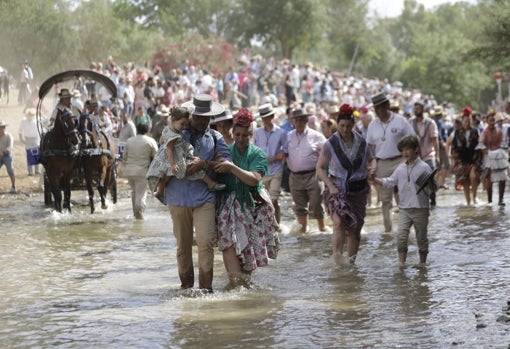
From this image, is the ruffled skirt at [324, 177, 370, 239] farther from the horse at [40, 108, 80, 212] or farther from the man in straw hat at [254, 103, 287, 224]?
the horse at [40, 108, 80, 212]

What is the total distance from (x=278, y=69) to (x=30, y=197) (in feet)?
73.1

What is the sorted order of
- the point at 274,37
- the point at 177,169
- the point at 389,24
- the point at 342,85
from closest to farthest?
the point at 177,169
the point at 342,85
the point at 274,37
the point at 389,24

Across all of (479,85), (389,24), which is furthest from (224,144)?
(389,24)

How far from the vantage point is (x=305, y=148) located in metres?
13.8

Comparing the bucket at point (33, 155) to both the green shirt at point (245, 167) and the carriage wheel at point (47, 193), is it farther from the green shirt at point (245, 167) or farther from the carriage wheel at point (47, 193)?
the green shirt at point (245, 167)

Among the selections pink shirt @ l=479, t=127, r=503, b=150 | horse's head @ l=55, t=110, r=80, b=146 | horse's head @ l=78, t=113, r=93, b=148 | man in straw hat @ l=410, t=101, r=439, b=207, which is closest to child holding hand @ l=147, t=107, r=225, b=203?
man in straw hat @ l=410, t=101, r=439, b=207

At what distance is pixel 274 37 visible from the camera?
235 feet

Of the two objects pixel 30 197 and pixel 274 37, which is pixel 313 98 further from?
pixel 274 37

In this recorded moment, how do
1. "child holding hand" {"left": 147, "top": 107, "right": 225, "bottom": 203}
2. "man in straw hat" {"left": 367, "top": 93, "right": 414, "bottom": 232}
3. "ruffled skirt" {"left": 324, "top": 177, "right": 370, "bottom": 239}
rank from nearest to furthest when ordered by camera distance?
"child holding hand" {"left": 147, "top": 107, "right": 225, "bottom": 203} < "ruffled skirt" {"left": 324, "top": 177, "right": 370, "bottom": 239} < "man in straw hat" {"left": 367, "top": 93, "right": 414, "bottom": 232}

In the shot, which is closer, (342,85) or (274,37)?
(342,85)

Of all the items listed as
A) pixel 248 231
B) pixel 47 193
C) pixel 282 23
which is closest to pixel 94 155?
pixel 47 193

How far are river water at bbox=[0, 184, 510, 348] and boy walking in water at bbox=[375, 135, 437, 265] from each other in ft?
1.24

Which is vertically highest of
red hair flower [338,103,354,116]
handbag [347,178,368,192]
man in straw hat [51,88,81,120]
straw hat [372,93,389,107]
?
man in straw hat [51,88,81,120]

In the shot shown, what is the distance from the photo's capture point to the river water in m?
7.75
